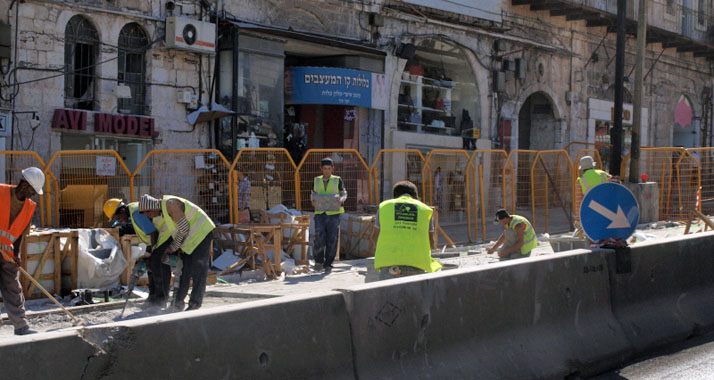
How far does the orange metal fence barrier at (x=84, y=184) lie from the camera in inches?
482

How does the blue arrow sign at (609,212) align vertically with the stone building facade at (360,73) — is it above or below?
below

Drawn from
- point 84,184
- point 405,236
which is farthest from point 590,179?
point 84,184

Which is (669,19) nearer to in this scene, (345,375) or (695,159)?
(695,159)

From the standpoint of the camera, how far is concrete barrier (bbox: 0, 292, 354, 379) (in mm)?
3814

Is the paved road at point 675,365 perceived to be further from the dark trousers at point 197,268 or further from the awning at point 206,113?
the awning at point 206,113

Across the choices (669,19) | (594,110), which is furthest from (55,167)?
(669,19)

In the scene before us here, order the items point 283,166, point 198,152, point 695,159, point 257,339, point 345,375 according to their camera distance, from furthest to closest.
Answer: point 695,159, point 283,166, point 198,152, point 345,375, point 257,339

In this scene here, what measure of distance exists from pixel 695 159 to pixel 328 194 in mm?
10117

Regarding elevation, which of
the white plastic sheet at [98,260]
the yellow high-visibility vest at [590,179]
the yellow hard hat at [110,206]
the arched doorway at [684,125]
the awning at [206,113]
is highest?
the arched doorway at [684,125]

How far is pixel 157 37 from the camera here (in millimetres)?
16484

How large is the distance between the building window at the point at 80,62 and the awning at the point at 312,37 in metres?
2.93

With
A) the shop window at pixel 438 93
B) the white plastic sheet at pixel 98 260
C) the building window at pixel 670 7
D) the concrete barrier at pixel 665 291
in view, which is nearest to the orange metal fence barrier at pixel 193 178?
the white plastic sheet at pixel 98 260

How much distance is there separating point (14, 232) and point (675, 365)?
5.91 meters

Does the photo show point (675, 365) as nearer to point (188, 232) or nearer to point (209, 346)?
point (209, 346)
